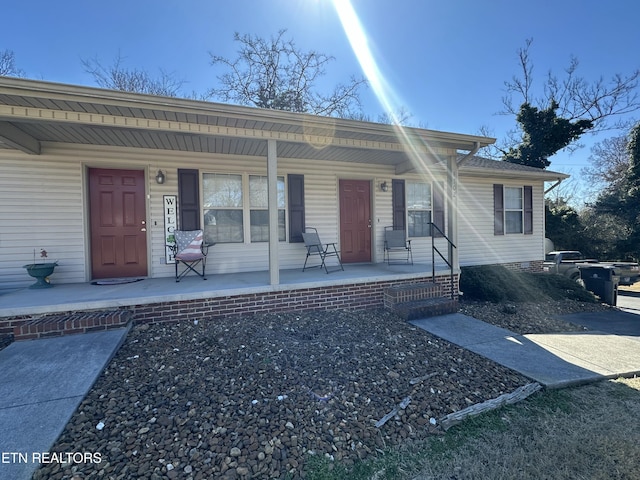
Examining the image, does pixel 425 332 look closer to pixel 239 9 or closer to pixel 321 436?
pixel 321 436

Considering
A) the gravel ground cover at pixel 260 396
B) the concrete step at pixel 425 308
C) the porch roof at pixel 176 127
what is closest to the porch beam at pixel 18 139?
the porch roof at pixel 176 127

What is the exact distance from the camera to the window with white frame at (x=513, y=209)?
324 inches

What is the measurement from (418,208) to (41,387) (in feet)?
22.2

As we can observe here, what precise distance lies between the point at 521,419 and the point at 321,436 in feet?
4.88

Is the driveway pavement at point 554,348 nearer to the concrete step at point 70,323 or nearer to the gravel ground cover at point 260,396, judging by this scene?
the gravel ground cover at point 260,396

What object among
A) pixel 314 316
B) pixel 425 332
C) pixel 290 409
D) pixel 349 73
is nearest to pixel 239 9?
pixel 349 73

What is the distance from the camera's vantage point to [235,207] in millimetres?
5734

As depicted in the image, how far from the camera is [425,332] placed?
396 centimetres

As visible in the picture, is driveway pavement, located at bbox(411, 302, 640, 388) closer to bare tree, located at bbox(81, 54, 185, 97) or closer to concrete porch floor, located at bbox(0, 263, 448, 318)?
concrete porch floor, located at bbox(0, 263, 448, 318)

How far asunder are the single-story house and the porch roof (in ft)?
0.05

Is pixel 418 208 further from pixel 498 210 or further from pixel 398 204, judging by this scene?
pixel 498 210

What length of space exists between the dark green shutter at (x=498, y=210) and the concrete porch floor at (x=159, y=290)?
356 centimetres

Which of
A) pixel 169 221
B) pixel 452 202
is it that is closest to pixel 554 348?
pixel 452 202

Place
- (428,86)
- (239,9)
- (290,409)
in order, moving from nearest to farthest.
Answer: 1. (290,409)
2. (239,9)
3. (428,86)
